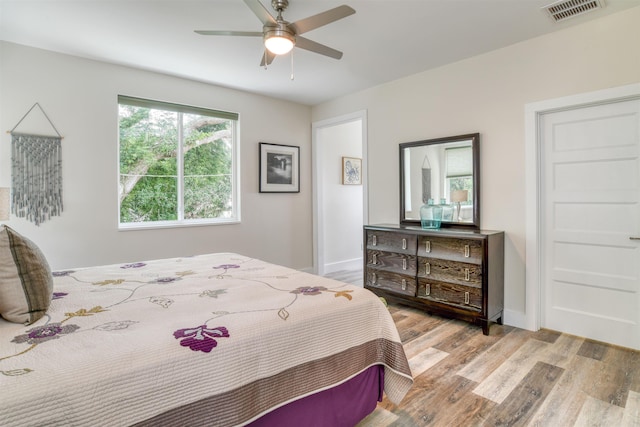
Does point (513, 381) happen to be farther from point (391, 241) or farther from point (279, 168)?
point (279, 168)

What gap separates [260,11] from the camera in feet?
6.44

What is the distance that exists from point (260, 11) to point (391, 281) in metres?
2.75

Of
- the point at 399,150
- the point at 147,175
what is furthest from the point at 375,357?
the point at 147,175

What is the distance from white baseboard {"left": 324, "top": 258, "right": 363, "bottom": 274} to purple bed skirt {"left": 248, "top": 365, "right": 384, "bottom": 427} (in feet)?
11.7

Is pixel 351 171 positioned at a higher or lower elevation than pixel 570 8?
lower

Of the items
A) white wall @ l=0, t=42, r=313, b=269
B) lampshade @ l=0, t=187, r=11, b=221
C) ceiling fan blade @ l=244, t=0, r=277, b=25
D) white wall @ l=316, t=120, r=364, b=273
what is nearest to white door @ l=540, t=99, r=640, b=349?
ceiling fan blade @ l=244, t=0, r=277, b=25

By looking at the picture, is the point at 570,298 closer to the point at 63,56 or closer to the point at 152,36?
the point at 152,36

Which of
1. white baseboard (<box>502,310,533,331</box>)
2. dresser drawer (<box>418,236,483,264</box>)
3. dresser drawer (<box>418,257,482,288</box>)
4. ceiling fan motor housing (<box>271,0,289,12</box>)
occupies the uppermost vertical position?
ceiling fan motor housing (<box>271,0,289,12</box>)

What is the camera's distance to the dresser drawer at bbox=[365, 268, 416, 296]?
341 centimetres

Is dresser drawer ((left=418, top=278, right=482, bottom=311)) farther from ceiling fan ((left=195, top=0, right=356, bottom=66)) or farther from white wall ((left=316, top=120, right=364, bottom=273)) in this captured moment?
ceiling fan ((left=195, top=0, right=356, bottom=66))

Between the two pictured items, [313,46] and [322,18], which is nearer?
[322,18]

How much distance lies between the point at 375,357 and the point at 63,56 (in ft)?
12.2

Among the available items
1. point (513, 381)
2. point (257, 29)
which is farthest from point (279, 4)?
point (513, 381)

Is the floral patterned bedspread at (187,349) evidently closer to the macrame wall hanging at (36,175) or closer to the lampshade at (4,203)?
the lampshade at (4,203)
